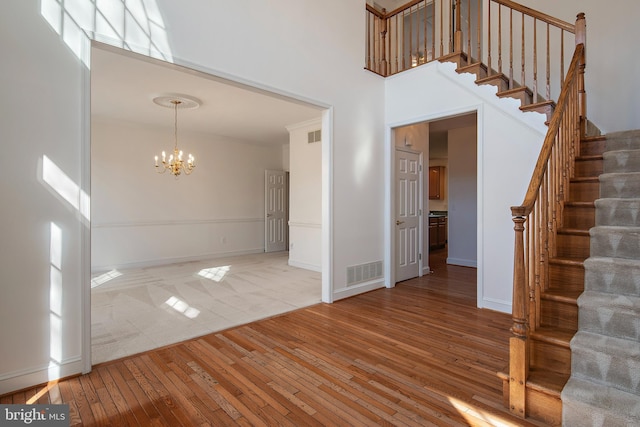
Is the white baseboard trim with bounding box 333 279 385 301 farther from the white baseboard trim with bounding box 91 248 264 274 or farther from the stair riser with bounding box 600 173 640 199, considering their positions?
the white baseboard trim with bounding box 91 248 264 274

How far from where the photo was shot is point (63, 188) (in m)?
2.22

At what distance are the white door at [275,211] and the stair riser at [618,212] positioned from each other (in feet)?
21.8

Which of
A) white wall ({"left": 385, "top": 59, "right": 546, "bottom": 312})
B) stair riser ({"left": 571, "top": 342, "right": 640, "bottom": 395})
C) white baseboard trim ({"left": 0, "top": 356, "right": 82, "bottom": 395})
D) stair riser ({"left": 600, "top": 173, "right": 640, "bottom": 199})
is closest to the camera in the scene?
stair riser ({"left": 571, "top": 342, "right": 640, "bottom": 395})

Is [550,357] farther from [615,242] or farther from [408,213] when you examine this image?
[408,213]

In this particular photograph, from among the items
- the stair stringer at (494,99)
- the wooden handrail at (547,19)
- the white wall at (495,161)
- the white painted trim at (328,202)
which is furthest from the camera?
the white painted trim at (328,202)

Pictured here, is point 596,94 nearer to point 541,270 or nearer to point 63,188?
point 541,270

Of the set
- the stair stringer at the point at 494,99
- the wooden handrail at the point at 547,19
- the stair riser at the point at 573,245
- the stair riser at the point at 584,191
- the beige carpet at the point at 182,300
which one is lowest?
the beige carpet at the point at 182,300

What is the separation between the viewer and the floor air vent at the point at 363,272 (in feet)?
13.8

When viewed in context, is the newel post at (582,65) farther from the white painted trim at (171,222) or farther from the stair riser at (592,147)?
the white painted trim at (171,222)

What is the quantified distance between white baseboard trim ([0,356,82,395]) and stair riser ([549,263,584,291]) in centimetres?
337

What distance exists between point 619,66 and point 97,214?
8.11 m

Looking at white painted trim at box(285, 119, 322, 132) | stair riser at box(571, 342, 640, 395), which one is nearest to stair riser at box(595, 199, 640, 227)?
stair riser at box(571, 342, 640, 395)

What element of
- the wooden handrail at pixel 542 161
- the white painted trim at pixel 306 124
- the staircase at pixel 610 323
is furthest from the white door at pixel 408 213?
the staircase at pixel 610 323

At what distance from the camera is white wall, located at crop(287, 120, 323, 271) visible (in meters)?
6.02
